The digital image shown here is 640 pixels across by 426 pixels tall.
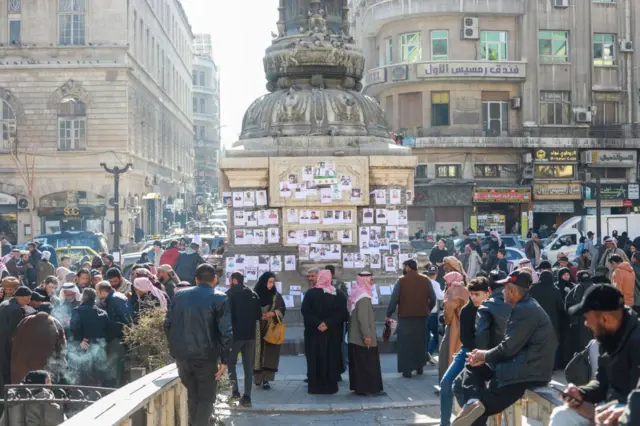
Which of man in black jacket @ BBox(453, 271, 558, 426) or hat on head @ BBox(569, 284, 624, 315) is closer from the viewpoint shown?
hat on head @ BBox(569, 284, 624, 315)

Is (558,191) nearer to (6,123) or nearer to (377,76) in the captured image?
(377,76)

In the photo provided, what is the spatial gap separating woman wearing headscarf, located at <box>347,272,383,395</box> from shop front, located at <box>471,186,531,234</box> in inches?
1179

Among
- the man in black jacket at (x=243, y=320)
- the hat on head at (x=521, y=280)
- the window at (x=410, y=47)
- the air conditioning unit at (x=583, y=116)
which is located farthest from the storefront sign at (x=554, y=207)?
the hat on head at (x=521, y=280)

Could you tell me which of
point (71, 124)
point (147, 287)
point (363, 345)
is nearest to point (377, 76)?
point (71, 124)

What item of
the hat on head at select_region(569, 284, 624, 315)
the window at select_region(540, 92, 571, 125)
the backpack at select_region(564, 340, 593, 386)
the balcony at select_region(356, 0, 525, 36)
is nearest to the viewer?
the hat on head at select_region(569, 284, 624, 315)

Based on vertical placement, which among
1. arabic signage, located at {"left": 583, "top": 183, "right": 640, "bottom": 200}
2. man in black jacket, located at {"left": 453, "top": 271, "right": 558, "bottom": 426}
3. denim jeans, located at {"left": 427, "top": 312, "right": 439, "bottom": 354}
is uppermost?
arabic signage, located at {"left": 583, "top": 183, "right": 640, "bottom": 200}

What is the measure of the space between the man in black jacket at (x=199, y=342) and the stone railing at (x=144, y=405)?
4.5 inches

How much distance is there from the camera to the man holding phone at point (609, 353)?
464 centimetres

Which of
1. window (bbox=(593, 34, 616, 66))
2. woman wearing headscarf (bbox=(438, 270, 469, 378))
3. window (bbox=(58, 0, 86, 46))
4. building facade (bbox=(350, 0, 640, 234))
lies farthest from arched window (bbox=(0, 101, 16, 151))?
woman wearing headscarf (bbox=(438, 270, 469, 378))

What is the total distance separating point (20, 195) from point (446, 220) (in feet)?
64.8

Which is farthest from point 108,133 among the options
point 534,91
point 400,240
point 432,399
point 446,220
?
point 432,399

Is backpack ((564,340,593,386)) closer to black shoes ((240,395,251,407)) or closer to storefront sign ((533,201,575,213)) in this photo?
black shoes ((240,395,251,407))

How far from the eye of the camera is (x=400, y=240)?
47.3 feet

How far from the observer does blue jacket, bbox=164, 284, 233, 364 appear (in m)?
7.46
